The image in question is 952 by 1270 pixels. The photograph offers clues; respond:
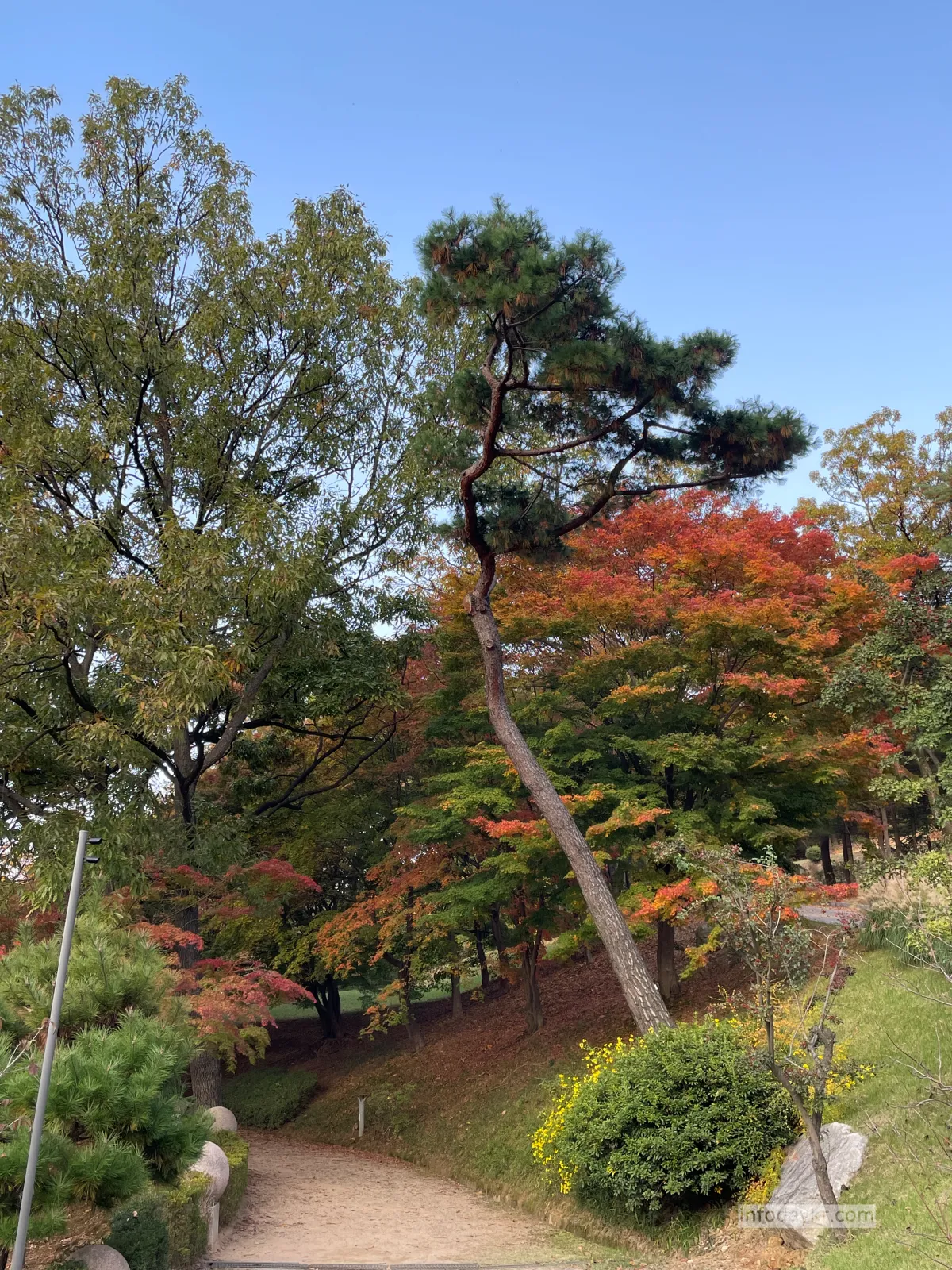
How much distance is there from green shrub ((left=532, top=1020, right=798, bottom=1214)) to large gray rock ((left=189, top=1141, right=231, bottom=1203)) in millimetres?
3268

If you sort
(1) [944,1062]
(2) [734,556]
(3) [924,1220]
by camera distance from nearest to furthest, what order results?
1. (3) [924,1220]
2. (1) [944,1062]
3. (2) [734,556]

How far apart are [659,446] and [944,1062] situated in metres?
6.52

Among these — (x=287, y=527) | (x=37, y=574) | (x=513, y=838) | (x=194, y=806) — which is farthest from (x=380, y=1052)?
(x=37, y=574)

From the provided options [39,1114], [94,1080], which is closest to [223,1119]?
[94,1080]

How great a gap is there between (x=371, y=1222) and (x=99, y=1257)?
15.7ft

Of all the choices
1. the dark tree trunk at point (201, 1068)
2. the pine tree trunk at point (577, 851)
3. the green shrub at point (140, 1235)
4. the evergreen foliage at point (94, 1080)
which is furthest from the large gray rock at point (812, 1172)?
the dark tree trunk at point (201, 1068)

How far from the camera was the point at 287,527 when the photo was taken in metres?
10.8

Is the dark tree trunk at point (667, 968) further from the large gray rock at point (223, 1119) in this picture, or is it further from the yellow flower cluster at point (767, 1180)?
the large gray rock at point (223, 1119)

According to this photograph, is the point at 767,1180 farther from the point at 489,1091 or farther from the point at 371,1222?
the point at 489,1091

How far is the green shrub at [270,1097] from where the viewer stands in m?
16.5

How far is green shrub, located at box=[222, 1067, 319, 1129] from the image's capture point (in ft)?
54.1

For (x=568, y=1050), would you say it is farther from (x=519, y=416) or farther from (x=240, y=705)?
(x=519, y=416)

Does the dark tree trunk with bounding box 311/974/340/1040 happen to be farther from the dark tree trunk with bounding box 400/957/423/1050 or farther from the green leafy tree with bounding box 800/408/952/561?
the green leafy tree with bounding box 800/408/952/561

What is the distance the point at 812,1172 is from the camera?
6.16 meters
